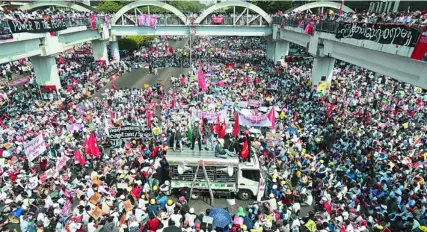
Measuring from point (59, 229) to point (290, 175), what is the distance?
37.0ft

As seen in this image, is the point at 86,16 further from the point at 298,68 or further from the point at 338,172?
the point at 338,172

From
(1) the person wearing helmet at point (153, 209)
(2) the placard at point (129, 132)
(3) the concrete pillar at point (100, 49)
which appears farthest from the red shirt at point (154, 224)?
(3) the concrete pillar at point (100, 49)

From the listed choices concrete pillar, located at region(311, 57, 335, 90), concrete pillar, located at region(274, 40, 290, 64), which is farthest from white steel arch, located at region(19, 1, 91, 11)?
concrete pillar, located at region(311, 57, 335, 90)

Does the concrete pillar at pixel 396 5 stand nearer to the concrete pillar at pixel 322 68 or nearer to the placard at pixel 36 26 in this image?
the concrete pillar at pixel 322 68

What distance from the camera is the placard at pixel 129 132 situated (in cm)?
1748

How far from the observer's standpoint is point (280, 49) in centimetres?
4578

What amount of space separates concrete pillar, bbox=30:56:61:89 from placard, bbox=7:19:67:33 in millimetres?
3271

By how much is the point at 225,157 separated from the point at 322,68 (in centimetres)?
2036

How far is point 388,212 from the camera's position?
1310 centimetres

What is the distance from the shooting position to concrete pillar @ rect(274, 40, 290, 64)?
45031 mm

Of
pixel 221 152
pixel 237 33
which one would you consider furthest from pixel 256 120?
pixel 237 33

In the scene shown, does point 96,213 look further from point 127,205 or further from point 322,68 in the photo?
point 322,68

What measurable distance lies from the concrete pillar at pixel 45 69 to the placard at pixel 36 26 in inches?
129

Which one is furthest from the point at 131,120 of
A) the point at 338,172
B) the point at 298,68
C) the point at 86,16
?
the point at 298,68
